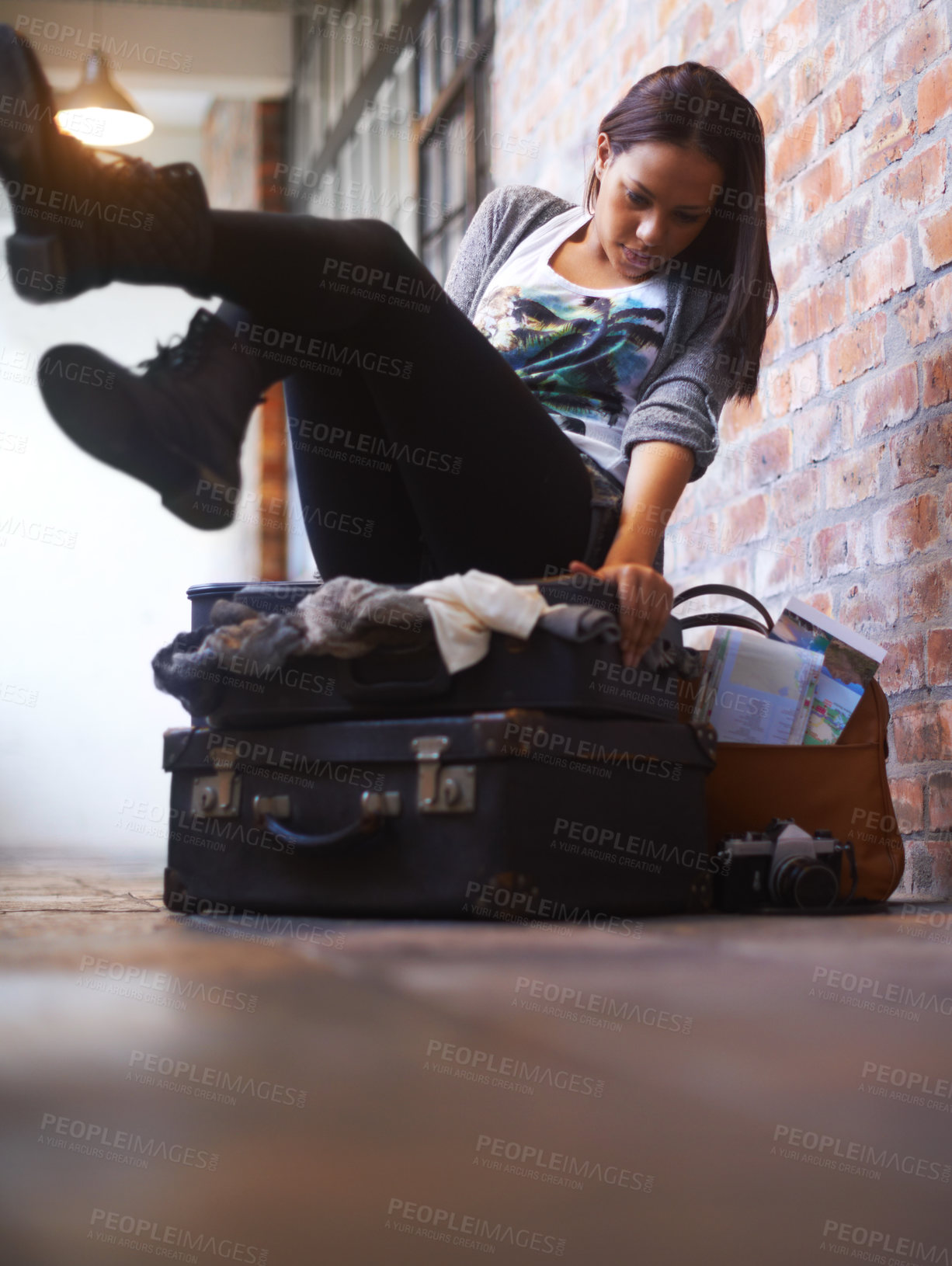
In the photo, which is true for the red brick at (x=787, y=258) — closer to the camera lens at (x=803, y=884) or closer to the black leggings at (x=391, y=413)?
the black leggings at (x=391, y=413)

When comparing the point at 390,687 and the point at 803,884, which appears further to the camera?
the point at 803,884

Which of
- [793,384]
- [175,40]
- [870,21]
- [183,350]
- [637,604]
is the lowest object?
[637,604]

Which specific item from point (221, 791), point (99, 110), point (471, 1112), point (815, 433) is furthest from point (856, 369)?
point (99, 110)

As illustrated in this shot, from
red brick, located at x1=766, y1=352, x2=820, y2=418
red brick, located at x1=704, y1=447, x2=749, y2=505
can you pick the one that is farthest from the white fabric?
red brick, located at x1=704, y1=447, x2=749, y2=505

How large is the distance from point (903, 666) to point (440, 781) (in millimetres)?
774

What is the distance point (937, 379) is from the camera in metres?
1.54

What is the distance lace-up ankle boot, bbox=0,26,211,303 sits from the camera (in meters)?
0.96

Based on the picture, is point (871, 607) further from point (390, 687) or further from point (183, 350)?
point (183, 350)

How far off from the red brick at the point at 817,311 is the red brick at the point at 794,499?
0.69 feet

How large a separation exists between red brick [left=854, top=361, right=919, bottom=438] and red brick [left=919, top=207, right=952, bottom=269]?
0.13 metres

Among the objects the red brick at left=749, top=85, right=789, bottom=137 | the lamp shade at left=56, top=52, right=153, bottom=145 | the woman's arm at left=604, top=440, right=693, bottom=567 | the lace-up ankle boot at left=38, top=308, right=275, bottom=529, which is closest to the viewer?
the lace-up ankle boot at left=38, top=308, right=275, bottom=529

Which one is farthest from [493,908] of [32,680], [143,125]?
[32,680]

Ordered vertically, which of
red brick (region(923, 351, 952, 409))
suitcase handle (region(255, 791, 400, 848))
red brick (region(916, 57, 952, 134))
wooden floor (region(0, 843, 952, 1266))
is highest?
red brick (region(916, 57, 952, 134))

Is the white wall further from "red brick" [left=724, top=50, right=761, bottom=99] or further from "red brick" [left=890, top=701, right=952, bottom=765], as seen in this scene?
"red brick" [left=890, top=701, right=952, bottom=765]
